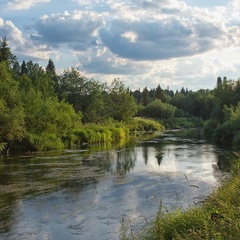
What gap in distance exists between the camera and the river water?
12.8 meters

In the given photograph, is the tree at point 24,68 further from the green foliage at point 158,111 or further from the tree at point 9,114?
the tree at point 9,114

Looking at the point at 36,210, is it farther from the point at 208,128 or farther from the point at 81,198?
the point at 208,128

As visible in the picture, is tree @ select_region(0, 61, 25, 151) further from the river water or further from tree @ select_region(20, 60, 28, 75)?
tree @ select_region(20, 60, 28, 75)

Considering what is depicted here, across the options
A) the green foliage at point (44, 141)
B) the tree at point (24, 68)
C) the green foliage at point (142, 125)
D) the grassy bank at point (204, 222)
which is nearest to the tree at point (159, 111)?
the green foliage at point (142, 125)

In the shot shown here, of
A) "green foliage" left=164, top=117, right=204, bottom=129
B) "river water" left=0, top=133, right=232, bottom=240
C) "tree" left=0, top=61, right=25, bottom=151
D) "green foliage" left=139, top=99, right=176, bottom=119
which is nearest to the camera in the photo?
"river water" left=0, top=133, right=232, bottom=240

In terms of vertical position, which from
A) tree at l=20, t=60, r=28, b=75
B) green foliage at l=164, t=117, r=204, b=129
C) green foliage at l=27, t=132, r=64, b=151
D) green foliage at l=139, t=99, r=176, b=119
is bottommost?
green foliage at l=164, t=117, r=204, b=129

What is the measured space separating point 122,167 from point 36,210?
11896 millimetres

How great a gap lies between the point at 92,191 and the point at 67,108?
28714 mm

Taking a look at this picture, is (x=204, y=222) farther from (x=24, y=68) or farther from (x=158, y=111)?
(x=158, y=111)

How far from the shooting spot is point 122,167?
26312mm

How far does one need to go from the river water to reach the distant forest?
14.0ft

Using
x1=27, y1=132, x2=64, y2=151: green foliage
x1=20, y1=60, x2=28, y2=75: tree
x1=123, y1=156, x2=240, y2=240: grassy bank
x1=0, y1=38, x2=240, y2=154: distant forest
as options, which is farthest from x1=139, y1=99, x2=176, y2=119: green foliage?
x1=123, y1=156, x2=240, y2=240: grassy bank

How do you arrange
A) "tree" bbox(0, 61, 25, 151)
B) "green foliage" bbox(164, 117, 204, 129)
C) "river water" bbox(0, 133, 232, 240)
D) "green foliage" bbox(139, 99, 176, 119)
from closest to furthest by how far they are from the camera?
"river water" bbox(0, 133, 232, 240), "tree" bbox(0, 61, 25, 151), "green foliage" bbox(164, 117, 204, 129), "green foliage" bbox(139, 99, 176, 119)

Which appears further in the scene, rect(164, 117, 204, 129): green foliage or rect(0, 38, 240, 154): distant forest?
rect(164, 117, 204, 129): green foliage
